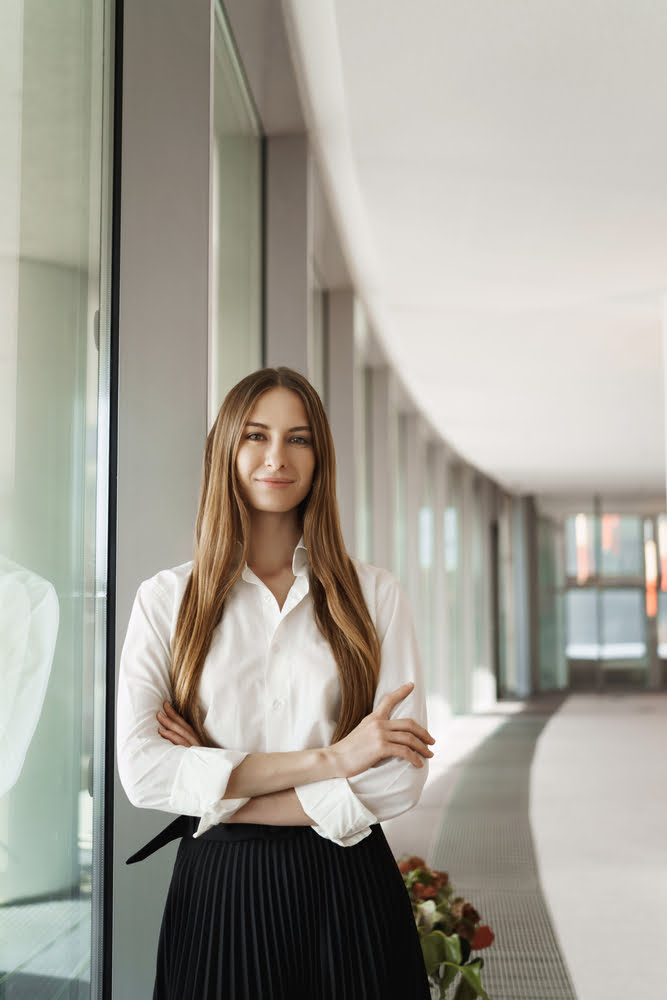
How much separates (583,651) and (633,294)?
483 inches

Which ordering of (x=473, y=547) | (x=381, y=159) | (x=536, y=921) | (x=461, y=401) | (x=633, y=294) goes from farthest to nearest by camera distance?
(x=473, y=547)
(x=461, y=401)
(x=633, y=294)
(x=536, y=921)
(x=381, y=159)

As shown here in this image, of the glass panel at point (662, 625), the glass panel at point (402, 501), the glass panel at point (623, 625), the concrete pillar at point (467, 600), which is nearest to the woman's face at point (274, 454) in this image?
the glass panel at point (402, 501)

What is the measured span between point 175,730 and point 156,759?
6 cm

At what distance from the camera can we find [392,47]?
2918 mm

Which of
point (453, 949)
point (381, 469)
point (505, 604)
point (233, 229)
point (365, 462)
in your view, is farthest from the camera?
point (505, 604)

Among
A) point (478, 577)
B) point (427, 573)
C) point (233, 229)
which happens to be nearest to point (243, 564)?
point (233, 229)

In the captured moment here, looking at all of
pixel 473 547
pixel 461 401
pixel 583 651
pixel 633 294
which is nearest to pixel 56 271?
pixel 633 294

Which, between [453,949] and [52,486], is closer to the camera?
[52,486]

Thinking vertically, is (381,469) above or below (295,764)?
above

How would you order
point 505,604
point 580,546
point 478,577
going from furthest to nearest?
point 580,546 → point 505,604 → point 478,577

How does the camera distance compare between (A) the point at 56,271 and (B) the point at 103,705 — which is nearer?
(A) the point at 56,271

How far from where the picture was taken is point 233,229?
10.8ft

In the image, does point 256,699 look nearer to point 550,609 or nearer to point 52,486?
point 52,486

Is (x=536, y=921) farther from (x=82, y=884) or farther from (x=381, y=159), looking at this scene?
(x=381, y=159)
